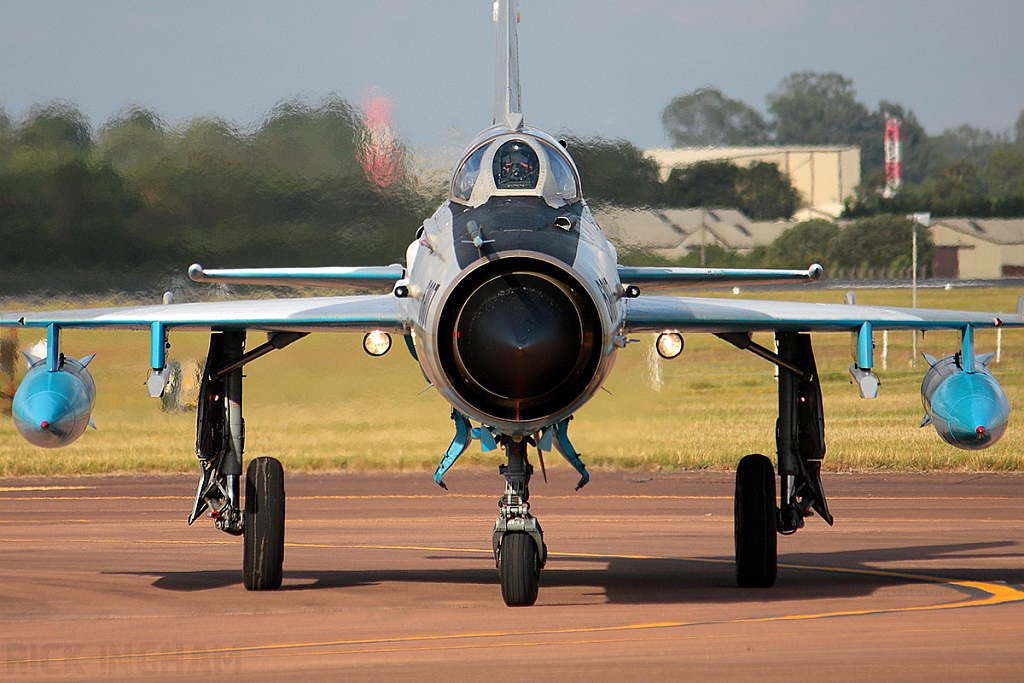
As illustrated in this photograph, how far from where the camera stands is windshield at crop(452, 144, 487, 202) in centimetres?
1042

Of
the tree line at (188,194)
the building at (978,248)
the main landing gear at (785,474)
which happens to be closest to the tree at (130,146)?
the tree line at (188,194)

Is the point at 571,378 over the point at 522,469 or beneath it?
over

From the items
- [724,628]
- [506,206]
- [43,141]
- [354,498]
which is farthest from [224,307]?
[43,141]

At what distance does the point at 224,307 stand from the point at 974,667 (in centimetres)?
664

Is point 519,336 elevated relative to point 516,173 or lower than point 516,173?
lower

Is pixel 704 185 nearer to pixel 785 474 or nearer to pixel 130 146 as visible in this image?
pixel 130 146

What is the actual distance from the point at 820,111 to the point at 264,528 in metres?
29.8

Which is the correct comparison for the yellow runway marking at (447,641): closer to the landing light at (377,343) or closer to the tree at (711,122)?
the landing light at (377,343)

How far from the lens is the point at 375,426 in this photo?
23.9 metres

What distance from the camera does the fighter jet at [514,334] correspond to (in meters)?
8.91

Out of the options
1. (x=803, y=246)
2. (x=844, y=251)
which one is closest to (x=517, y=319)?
(x=803, y=246)

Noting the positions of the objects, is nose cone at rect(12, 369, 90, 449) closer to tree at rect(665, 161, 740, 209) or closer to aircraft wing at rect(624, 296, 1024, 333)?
aircraft wing at rect(624, 296, 1024, 333)

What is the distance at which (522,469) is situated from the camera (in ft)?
33.1

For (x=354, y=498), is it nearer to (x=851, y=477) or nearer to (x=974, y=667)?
(x=851, y=477)
